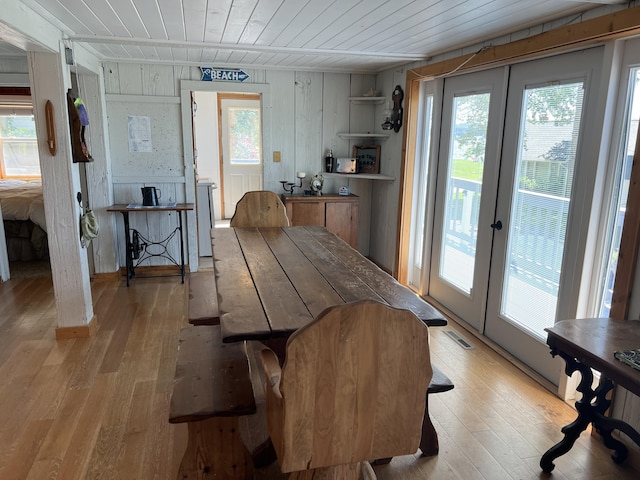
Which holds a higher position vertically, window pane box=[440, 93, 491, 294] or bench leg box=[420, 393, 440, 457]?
window pane box=[440, 93, 491, 294]

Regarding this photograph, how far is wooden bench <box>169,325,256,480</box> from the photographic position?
1.83 meters

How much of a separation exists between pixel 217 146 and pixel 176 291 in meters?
3.44

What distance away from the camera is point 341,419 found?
1.48m

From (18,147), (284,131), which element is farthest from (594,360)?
(18,147)

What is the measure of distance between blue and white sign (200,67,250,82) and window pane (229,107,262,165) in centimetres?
Result: 244

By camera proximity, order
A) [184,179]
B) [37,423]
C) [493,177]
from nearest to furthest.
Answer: [37,423] → [493,177] → [184,179]

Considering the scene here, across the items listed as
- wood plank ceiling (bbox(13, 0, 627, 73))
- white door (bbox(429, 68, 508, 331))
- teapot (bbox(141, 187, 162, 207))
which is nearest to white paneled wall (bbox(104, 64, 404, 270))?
teapot (bbox(141, 187, 162, 207))

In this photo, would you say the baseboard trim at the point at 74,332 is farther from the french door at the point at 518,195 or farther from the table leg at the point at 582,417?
the table leg at the point at 582,417

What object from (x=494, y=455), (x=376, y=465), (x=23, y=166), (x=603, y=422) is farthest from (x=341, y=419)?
(x=23, y=166)

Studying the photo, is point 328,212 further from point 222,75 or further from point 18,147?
point 18,147

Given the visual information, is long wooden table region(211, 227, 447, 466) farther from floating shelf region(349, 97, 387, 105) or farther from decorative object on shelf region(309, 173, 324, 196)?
floating shelf region(349, 97, 387, 105)

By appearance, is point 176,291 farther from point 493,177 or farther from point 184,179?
point 493,177

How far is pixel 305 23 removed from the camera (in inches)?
114

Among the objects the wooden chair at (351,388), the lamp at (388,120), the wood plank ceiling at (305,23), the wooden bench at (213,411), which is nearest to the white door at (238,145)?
the lamp at (388,120)
